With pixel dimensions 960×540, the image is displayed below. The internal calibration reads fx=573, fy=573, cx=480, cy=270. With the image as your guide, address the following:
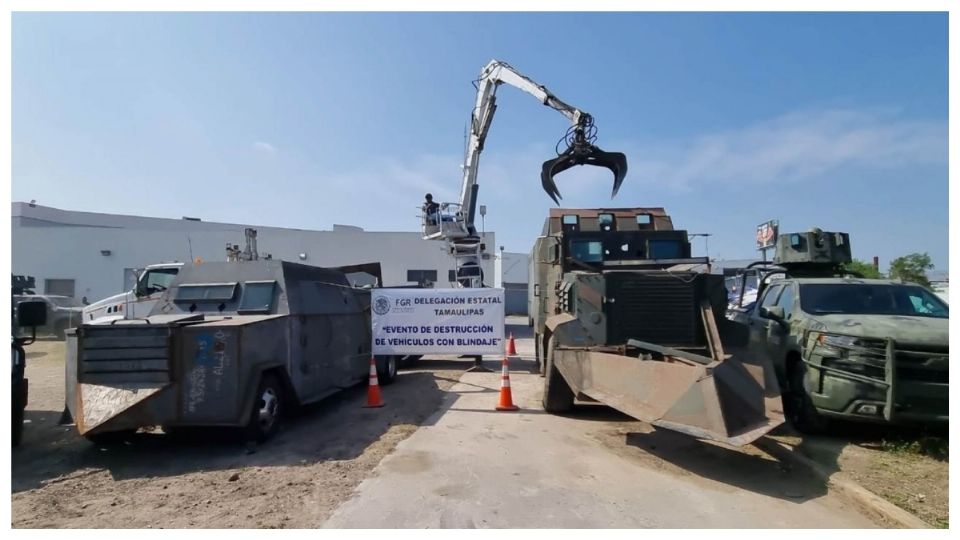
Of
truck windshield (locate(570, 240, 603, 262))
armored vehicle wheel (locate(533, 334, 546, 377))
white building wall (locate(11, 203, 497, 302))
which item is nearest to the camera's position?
truck windshield (locate(570, 240, 603, 262))

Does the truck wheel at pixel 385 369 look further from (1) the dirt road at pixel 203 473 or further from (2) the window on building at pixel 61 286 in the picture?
(2) the window on building at pixel 61 286

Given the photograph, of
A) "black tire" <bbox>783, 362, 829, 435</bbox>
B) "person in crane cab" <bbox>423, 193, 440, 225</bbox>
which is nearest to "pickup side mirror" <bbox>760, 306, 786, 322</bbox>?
"black tire" <bbox>783, 362, 829, 435</bbox>

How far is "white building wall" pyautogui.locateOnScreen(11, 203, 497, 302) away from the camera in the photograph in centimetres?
2912

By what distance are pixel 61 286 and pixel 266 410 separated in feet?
98.4

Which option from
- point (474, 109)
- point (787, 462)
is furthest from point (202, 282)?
point (474, 109)

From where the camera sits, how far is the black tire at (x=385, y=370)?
32.0 ft

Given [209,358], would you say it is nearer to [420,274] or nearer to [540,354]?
[540,354]

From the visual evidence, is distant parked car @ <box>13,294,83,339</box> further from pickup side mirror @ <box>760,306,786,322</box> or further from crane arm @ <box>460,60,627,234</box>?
pickup side mirror @ <box>760,306,786,322</box>

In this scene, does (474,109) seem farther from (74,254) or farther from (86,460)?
(74,254)

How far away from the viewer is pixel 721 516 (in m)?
4.24

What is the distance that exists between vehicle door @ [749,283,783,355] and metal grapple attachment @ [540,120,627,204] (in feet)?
11.5

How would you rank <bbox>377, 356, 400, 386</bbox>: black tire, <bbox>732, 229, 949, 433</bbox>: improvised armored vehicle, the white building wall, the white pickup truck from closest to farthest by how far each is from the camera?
<bbox>732, 229, 949, 433</bbox>: improvised armored vehicle → <bbox>377, 356, 400, 386</bbox>: black tire → the white pickup truck → the white building wall

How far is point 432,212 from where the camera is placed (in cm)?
1689

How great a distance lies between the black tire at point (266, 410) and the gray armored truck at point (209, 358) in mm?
11
